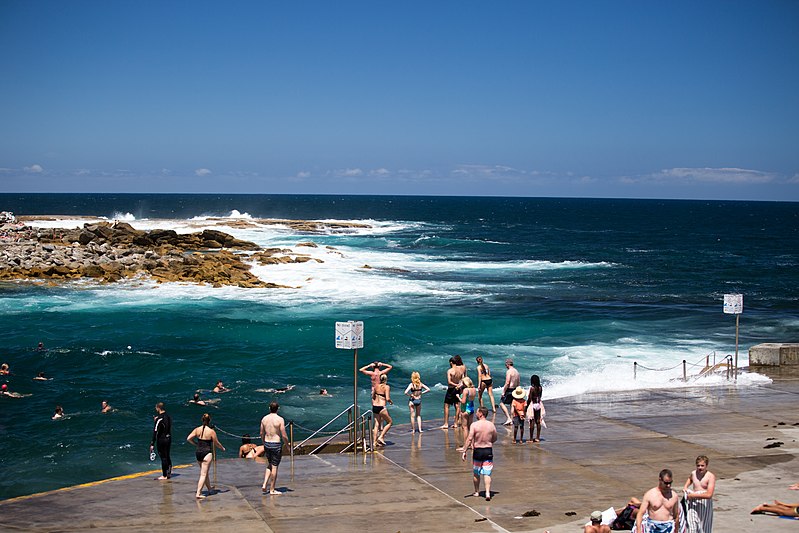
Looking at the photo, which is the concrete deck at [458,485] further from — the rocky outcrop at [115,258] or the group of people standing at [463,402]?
the rocky outcrop at [115,258]

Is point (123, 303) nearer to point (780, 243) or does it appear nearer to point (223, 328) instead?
point (223, 328)

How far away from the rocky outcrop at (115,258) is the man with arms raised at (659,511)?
36988mm

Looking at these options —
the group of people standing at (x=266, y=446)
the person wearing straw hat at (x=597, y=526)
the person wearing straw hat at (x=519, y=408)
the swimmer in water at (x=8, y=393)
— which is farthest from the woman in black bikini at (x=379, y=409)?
the swimmer in water at (x=8, y=393)

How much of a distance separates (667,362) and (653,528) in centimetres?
1804

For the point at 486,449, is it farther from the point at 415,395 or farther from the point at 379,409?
the point at 415,395

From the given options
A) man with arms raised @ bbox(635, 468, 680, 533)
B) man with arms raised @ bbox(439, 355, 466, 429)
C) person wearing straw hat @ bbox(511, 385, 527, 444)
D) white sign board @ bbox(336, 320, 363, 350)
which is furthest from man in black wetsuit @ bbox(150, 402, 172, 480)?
man with arms raised @ bbox(635, 468, 680, 533)

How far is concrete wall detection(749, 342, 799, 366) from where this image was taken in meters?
22.4

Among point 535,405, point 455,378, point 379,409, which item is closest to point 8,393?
point 379,409

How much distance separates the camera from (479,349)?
29.7 metres

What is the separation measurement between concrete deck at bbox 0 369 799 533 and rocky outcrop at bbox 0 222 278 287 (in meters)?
31.3

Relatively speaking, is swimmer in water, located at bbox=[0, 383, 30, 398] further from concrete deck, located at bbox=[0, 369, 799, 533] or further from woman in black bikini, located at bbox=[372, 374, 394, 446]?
woman in black bikini, located at bbox=[372, 374, 394, 446]

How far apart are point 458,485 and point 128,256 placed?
1765 inches

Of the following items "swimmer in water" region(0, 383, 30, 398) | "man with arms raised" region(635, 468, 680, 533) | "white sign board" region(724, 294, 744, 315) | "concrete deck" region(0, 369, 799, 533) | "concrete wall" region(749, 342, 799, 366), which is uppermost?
"white sign board" region(724, 294, 744, 315)

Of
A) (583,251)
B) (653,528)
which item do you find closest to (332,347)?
(653,528)
